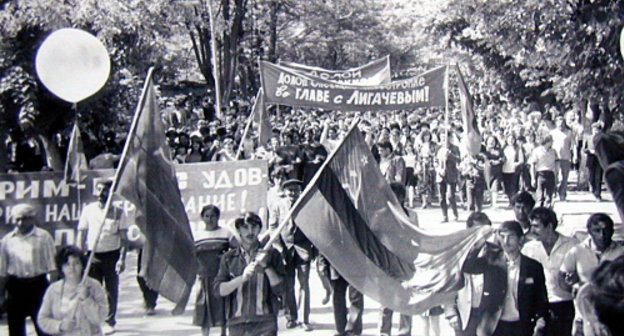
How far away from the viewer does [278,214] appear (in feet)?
30.5

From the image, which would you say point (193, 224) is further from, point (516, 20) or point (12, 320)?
point (516, 20)

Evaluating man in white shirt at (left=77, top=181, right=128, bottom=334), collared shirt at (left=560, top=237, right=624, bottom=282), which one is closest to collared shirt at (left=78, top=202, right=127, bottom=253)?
man in white shirt at (left=77, top=181, right=128, bottom=334)

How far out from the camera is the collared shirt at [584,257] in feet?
19.9

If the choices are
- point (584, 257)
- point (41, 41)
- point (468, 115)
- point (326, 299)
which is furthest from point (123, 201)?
point (468, 115)

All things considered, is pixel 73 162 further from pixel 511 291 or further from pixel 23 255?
pixel 511 291

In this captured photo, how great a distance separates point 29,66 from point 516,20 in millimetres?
6596

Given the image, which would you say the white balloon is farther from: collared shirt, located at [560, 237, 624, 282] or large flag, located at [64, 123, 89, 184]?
collared shirt, located at [560, 237, 624, 282]

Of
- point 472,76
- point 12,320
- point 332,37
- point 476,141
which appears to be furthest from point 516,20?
point 332,37

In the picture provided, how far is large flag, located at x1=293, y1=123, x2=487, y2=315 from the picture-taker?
6742 mm

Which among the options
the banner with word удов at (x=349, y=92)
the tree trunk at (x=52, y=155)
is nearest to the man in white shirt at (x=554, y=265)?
the banner with word удов at (x=349, y=92)

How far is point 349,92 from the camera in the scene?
12.0 m

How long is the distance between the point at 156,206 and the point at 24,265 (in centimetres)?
159

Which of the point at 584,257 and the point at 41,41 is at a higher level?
the point at 41,41

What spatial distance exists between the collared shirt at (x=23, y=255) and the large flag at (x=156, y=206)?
4.46 feet
